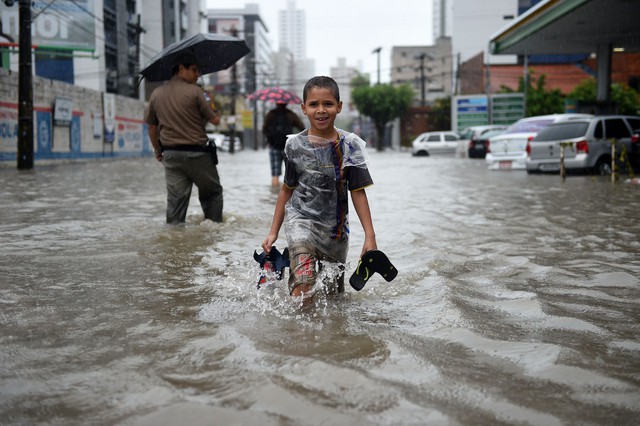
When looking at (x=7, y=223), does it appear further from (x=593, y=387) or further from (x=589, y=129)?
(x=589, y=129)

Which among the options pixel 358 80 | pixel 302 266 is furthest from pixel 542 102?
pixel 302 266

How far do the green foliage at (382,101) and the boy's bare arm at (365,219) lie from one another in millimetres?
62772

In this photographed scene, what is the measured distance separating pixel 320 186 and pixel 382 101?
65.4 m

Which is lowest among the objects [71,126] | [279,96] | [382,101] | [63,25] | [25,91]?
[279,96]

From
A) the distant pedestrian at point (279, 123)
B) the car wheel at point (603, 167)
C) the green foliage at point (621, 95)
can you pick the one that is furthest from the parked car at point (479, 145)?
the distant pedestrian at point (279, 123)

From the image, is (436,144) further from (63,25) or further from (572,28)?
(63,25)

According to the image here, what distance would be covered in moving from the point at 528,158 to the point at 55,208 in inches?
493

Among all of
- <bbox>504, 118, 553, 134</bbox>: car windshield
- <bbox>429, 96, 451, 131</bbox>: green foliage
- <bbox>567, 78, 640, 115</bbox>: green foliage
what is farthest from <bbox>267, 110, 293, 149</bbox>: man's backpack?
<bbox>429, 96, 451, 131</bbox>: green foliage

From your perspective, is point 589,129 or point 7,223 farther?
point 589,129

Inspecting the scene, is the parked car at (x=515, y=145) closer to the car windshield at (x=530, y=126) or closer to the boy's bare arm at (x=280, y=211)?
the car windshield at (x=530, y=126)

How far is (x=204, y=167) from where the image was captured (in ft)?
23.3

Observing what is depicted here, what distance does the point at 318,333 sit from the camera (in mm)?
3400

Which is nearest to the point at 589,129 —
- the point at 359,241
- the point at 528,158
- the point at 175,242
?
the point at 528,158

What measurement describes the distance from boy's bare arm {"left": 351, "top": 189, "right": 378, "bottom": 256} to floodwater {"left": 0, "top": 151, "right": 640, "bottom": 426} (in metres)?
0.40
